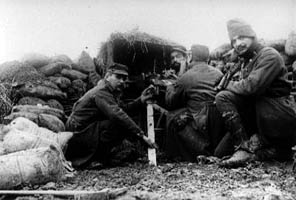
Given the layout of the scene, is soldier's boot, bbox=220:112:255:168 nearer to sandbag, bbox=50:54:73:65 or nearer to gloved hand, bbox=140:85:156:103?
gloved hand, bbox=140:85:156:103

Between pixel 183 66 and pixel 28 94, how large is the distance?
2.72 m

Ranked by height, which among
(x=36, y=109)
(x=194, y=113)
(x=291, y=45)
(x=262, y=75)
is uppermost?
(x=291, y=45)

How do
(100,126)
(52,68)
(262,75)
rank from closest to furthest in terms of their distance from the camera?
(262,75)
(100,126)
(52,68)

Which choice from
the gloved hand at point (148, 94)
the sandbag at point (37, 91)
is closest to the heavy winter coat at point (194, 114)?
the gloved hand at point (148, 94)

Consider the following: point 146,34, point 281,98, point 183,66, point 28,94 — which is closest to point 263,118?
point 281,98

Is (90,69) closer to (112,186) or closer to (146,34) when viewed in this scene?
(146,34)

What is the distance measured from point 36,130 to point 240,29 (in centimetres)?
301

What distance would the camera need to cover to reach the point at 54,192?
13.0ft

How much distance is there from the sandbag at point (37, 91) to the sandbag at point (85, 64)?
3.88ft

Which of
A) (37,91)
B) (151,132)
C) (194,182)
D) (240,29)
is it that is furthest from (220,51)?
(194,182)

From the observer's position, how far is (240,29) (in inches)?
209

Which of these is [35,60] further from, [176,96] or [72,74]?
[176,96]

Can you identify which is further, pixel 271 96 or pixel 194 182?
pixel 271 96

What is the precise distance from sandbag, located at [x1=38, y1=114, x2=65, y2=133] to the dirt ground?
1086 mm
